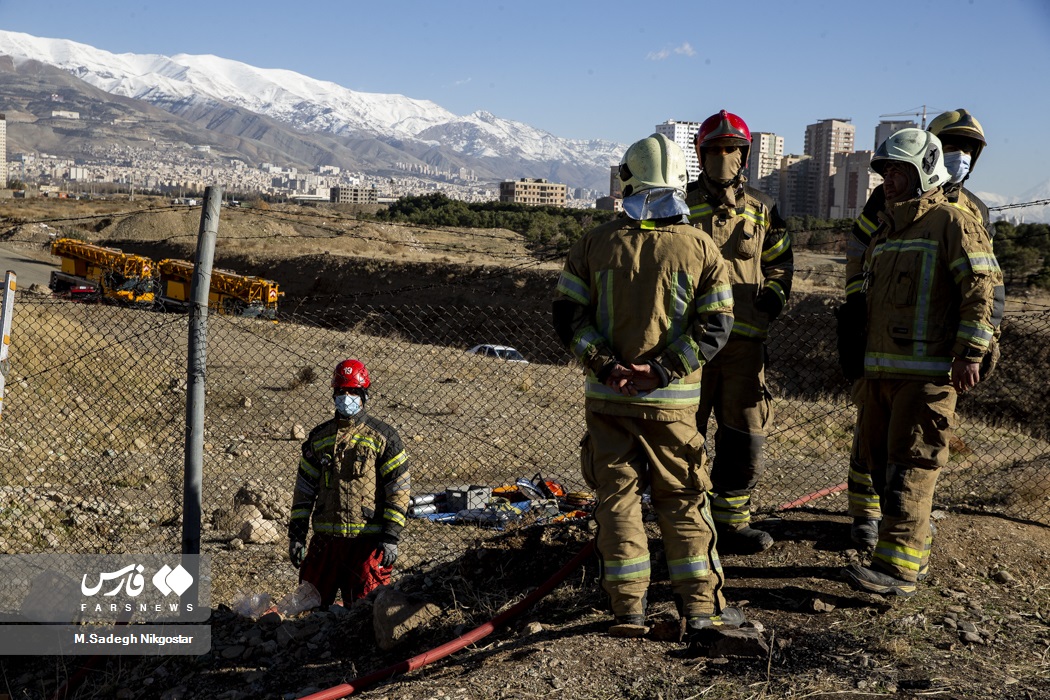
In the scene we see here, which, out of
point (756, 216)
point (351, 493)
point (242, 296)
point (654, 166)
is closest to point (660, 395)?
point (654, 166)

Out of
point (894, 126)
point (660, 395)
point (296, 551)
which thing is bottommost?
point (296, 551)

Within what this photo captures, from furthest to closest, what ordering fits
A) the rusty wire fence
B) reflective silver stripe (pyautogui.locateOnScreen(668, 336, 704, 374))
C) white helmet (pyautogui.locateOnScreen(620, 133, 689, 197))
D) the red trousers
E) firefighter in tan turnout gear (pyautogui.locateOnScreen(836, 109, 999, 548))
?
the rusty wire fence
the red trousers
firefighter in tan turnout gear (pyautogui.locateOnScreen(836, 109, 999, 548))
white helmet (pyautogui.locateOnScreen(620, 133, 689, 197))
reflective silver stripe (pyautogui.locateOnScreen(668, 336, 704, 374))

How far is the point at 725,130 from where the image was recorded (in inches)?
193

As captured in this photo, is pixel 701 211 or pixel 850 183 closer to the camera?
pixel 701 211

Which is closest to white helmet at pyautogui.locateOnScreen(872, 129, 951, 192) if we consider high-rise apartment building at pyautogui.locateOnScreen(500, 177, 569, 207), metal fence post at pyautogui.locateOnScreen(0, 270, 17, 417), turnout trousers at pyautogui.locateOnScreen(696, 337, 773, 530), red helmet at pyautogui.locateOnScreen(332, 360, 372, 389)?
turnout trousers at pyautogui.locateOnScreen(696, 337, 773, 530)

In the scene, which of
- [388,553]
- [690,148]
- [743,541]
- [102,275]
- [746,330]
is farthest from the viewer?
[102,275]

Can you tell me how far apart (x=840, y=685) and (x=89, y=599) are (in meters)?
4.72

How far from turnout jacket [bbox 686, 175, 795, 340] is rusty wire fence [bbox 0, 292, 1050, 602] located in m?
1.91

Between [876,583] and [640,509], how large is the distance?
131 centimetres

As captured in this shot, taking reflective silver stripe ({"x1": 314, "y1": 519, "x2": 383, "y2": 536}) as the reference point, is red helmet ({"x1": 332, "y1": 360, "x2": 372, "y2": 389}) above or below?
above

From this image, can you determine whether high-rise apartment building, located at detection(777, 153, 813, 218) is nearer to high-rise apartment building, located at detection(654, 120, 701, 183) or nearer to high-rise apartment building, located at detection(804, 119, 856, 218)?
high-rise apartment building, located at detection(804, 119, 856, 218)

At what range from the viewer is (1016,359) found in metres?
23.2

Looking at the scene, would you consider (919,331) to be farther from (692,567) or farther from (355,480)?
(355,480)

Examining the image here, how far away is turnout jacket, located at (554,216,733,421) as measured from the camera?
403cm
